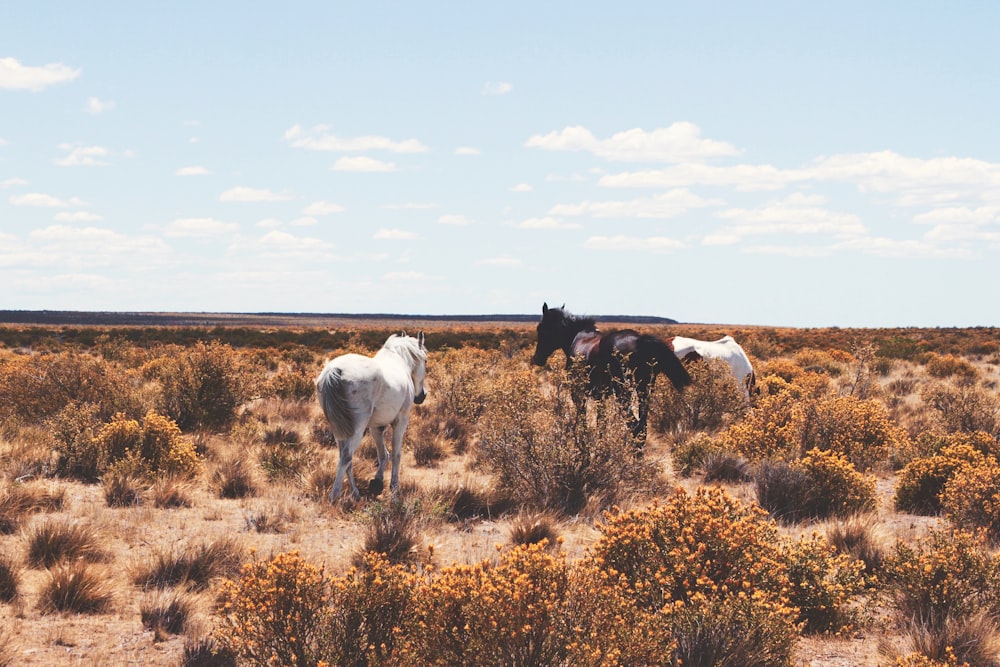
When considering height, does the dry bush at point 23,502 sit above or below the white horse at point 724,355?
below

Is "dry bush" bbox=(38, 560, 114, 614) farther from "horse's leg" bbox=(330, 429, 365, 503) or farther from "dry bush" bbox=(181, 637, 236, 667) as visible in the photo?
"horse's leg" bbox=(330, 429, 365, 503)

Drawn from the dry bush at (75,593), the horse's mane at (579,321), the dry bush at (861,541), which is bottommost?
the dry bush at (75,593)

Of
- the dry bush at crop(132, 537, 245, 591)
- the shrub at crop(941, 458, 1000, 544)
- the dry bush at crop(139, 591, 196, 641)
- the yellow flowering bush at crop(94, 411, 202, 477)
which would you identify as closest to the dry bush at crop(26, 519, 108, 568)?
the dry bush at crop(132, 537, 245, 591)

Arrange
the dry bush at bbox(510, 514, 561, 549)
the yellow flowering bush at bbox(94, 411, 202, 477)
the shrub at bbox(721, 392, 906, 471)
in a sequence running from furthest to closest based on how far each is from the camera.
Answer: the shrub at bbox(721, 392, 906, 471) → the yellow flowering bush at bbox(94, 411, 202, 477) → the dry bush at bbox(510, 514, 561, 549)

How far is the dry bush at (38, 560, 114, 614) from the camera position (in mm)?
5434

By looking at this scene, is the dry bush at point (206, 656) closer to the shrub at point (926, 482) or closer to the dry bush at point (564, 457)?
the dry bush at point (564, 457)

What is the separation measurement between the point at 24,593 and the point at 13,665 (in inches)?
51.0

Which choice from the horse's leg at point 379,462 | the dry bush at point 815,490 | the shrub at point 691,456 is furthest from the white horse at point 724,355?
the horse's leg at point 379,462

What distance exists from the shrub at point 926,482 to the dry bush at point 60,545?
322 inches

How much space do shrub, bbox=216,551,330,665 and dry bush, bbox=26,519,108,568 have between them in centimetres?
297

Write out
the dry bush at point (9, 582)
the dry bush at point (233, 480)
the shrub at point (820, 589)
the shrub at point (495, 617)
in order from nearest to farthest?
the shrub at point (495, 617) < the shrub at point (820, 589) < the dry bush at point (9, 582) < the dry bush at point (233, 480)

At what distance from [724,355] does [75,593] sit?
35.5 feet

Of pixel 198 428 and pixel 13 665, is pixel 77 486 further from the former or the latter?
pixel 13 665

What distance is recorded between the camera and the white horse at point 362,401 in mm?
8172
